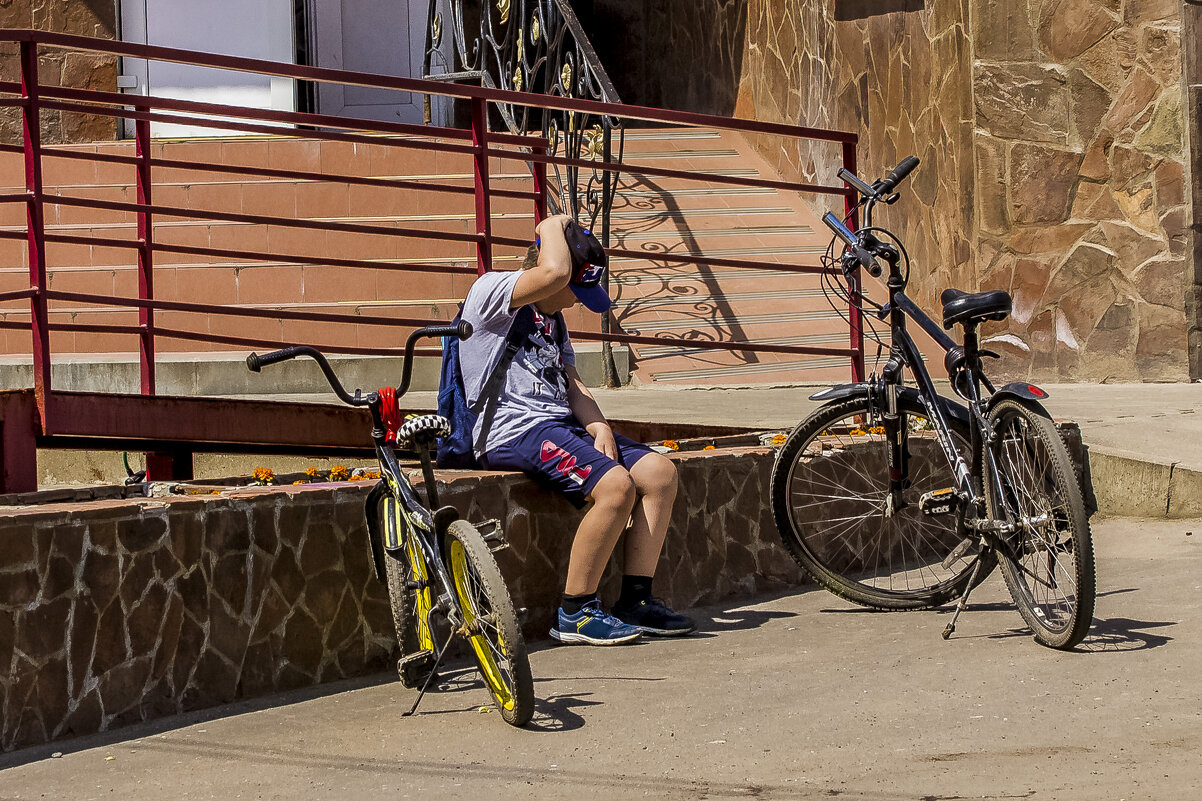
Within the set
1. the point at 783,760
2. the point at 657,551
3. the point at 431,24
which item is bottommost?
the point at 783,760

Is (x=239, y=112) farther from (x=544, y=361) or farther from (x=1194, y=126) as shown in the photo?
(x=1194, y=126)

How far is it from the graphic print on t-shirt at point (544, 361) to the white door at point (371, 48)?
353 inches

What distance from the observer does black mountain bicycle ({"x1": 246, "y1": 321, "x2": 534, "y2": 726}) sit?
13.6 ft

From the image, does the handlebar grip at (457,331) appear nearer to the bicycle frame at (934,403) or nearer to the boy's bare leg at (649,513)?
the boy's bare leg at (649,513)

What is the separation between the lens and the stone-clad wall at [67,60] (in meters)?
13.1

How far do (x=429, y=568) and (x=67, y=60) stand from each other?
997 cm

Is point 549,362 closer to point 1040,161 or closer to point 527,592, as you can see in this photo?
point 527,592

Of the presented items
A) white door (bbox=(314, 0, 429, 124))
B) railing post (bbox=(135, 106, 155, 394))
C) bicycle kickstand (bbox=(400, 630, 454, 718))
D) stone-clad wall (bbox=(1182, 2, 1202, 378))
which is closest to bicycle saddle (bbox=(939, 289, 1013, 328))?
bicycle kickstand (bbox=(400, 630, 454, 718))

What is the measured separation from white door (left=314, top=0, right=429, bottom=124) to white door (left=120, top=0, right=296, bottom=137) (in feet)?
2.28

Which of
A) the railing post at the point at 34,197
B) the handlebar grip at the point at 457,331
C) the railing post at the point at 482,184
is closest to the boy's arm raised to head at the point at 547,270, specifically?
the handlebar grip at the point at 457,331

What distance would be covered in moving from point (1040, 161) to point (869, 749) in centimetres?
717

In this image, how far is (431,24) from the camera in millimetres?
13148

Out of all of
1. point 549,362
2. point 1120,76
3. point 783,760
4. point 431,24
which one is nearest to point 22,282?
point 431,24

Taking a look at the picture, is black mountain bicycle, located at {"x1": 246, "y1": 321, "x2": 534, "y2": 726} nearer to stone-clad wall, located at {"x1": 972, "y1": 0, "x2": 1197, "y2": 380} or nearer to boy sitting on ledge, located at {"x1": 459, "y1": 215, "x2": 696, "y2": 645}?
boy sitting on ledge, located at {"x1": 459, "y1": 215, "x2": 696, "y2": 645}
